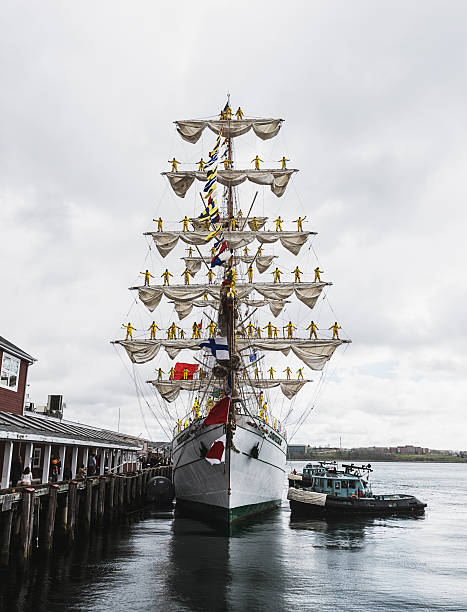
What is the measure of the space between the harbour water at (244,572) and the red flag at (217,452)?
3199 mm

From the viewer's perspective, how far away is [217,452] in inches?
957

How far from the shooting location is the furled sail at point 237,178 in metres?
38.6

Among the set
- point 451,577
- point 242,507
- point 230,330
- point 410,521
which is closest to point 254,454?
point 242,507

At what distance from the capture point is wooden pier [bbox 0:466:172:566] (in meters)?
16.3

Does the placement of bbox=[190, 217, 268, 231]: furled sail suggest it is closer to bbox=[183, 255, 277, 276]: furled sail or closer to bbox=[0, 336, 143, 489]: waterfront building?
bbox=[183, 255, 277, 276]: furled sail

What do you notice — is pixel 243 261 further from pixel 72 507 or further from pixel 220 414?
pixel 72 507

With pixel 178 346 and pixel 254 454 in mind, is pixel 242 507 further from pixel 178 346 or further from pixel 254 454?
pixel 178 346

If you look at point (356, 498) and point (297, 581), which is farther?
point (356, 498)

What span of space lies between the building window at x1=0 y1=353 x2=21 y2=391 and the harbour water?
735cm

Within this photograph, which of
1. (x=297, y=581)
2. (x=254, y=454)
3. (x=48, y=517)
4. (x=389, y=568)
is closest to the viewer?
(x=297, y=581)

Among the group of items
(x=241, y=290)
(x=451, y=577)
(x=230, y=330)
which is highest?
(x=241, y=290)

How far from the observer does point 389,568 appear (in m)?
20.1

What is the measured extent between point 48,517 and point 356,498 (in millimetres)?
21138

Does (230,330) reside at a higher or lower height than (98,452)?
higher
